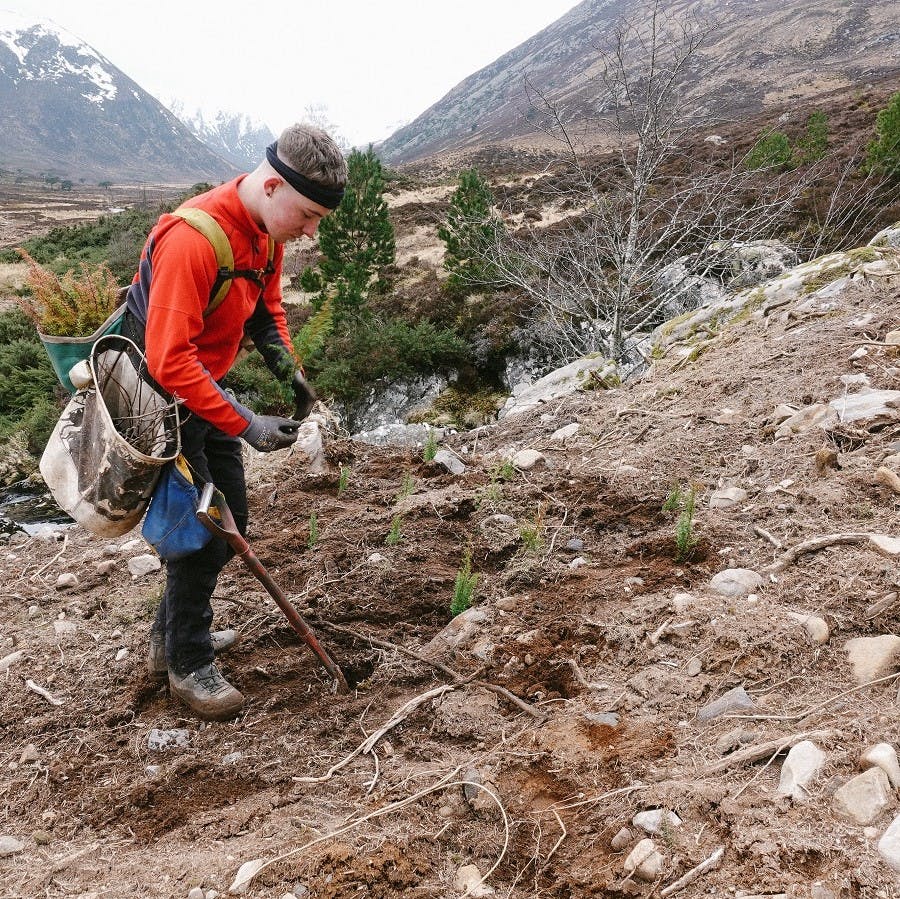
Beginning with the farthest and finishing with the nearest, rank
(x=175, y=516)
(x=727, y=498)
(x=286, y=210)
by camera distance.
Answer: (x=727, y=498), (x=175, y=516), (x=286, y=210)

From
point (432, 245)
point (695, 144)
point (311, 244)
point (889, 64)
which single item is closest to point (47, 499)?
point (432, 245)

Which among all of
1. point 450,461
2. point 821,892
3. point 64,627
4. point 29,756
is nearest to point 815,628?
point 821,892

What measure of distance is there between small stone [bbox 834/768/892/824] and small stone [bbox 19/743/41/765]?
2.66 metres

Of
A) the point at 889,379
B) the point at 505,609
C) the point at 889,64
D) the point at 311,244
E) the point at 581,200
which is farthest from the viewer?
the point at 889,64

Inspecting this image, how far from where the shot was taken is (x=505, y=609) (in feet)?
9.12

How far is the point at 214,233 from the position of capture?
195 cm

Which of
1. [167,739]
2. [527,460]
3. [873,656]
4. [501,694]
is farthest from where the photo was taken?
[527,460]

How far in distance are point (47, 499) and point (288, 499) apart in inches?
231

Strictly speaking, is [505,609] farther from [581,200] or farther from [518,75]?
[518,75]

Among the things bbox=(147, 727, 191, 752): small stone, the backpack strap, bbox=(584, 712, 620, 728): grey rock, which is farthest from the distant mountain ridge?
bbox=(147, 727, 191, 752): small stone

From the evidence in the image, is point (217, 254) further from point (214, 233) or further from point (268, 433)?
point (268, 433)

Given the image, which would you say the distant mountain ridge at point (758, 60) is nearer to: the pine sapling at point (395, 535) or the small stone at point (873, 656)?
the pine sapling at point (395, 535)

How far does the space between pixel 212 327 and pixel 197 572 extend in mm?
955

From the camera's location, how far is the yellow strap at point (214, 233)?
193 cm
